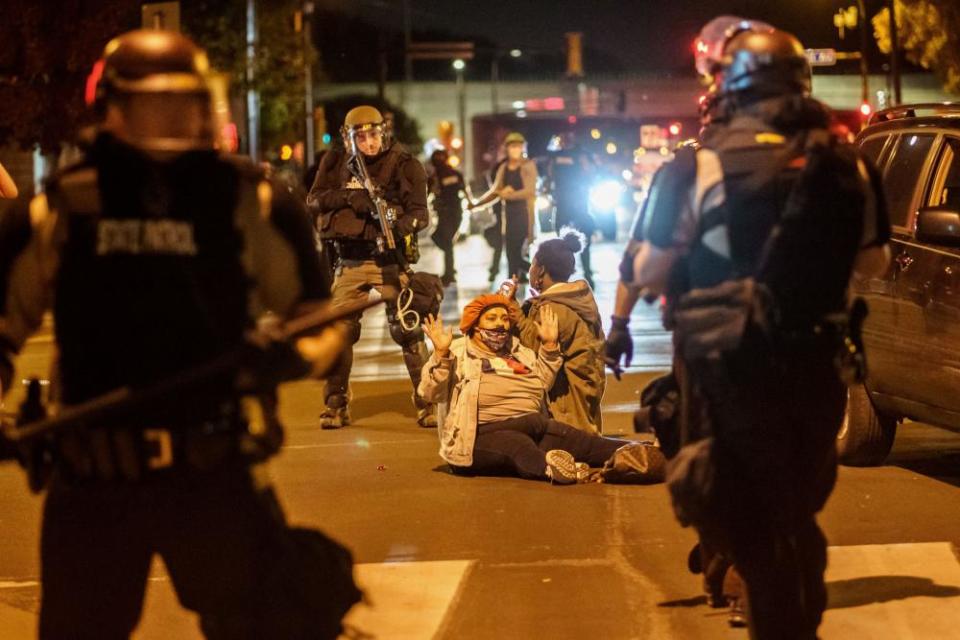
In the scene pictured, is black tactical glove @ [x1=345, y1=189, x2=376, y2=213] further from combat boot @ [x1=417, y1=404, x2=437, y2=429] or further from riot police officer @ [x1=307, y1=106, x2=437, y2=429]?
combat boot @ [x1=417, y1=404, x2=437, y2=429]

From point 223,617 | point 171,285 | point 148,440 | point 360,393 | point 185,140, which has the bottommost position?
point 360,393

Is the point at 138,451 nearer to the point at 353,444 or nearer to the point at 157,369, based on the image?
the point at 157,369

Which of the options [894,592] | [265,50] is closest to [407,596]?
[894,592]

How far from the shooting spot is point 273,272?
3.91 meters

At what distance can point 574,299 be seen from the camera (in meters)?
9.14

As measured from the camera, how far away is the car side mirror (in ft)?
23.7

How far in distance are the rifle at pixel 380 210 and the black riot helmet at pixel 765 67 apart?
578 cm

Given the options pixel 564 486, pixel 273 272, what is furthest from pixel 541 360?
pixel 273 272

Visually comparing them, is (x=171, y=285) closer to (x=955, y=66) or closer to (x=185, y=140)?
(x=185, y=140)

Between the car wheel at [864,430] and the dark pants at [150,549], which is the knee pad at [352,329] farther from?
the dark pants at [150,549]

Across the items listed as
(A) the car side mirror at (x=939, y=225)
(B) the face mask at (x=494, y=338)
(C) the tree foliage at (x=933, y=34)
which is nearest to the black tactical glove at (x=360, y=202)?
(B) the face mask at (x=494, y=338)

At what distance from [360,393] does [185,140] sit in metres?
8.69

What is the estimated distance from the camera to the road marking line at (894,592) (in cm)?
572

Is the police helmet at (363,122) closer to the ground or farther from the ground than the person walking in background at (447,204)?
farther from the ground
